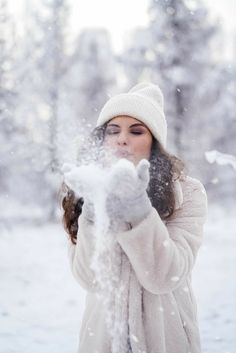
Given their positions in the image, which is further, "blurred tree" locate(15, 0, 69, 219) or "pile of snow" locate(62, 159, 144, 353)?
"blurred tree" locate(15, 0, 69, 219)

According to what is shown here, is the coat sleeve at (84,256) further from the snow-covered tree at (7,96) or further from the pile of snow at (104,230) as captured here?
the snow-covered tree at (7,96)

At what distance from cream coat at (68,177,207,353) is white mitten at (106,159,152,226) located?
0.05 metres

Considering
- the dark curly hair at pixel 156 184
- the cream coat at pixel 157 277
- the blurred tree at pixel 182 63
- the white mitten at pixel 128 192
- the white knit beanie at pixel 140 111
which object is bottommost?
the cream coat at pixel 157 277

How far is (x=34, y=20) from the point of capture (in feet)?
62.3

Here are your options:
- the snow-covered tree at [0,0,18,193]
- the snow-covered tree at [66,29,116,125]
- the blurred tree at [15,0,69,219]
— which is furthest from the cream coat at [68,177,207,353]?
the snow-covered tree at [66,29,116,125]

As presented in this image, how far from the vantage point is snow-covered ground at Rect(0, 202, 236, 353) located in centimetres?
576

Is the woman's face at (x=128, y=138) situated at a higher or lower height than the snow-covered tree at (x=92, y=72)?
lower

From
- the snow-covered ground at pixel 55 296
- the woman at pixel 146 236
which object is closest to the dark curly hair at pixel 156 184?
the woman at pixel 146 236

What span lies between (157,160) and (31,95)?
14.3 metres

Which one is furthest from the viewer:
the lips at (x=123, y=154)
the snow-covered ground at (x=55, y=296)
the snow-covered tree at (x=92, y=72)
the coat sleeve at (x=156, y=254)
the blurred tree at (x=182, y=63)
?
the snow-covered tree at (x=92, y=72)

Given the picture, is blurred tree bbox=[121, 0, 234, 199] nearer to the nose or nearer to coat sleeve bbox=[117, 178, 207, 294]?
the nose

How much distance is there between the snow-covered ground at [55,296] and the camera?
5762 mm

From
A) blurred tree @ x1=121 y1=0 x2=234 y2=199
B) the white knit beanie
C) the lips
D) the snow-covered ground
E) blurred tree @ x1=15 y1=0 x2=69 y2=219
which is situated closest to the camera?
the lips

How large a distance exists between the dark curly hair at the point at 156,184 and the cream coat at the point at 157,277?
0.05 m
